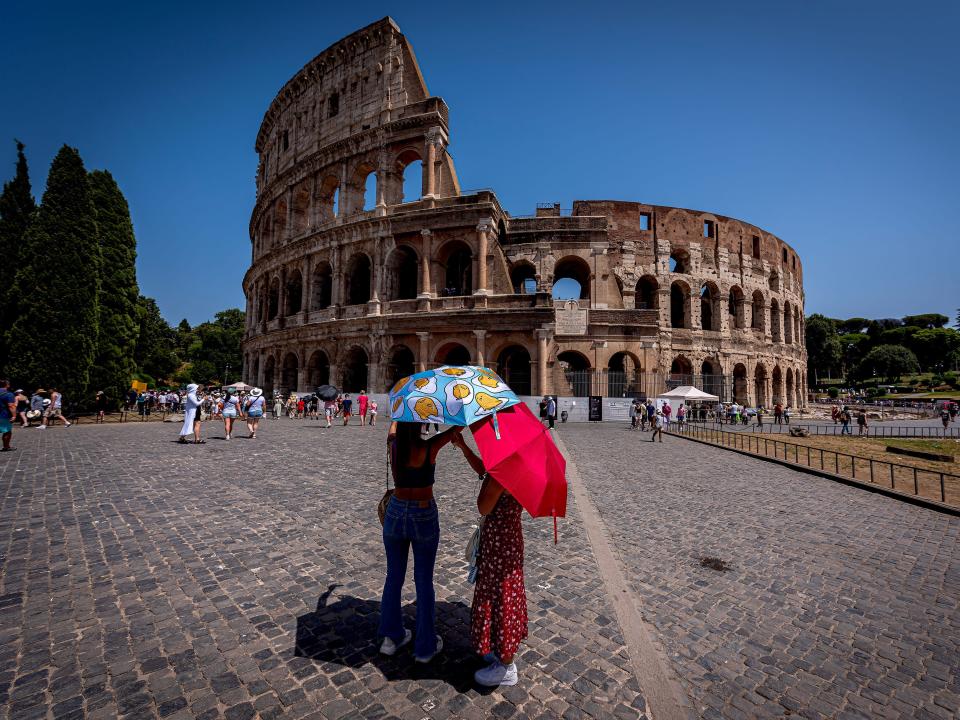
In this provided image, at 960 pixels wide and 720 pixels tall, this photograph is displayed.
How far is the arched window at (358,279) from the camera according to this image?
85.9ft

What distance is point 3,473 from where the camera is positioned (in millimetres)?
7820

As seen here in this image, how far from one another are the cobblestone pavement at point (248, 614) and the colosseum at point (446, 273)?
17271 millimetres

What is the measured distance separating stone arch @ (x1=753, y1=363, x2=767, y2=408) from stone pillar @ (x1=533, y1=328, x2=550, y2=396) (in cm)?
2066

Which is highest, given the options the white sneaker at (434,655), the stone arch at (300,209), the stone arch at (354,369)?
the stone arch at (300,209)

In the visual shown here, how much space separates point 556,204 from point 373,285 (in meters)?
14.0

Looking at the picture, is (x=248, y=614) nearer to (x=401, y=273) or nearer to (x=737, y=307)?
(x=401, y=273)

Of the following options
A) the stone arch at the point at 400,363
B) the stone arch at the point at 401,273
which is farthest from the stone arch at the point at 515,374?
the stone arch at the point at 401,273

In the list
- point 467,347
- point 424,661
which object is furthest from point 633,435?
point 424,661

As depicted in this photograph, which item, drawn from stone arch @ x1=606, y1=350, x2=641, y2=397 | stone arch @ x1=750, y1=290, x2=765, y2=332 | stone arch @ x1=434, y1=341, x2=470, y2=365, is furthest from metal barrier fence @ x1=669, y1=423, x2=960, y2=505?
stone arch @ x1=750, y1=290, x2=765, y2=332

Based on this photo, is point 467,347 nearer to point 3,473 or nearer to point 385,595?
point 3,473

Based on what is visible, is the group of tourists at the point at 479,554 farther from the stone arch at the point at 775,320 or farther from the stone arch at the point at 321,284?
the stone arch at the point at 775,320

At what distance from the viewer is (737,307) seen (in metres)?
32.4

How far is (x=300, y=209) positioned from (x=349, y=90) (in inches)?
344

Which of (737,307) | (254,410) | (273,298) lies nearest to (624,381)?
(737,307)
